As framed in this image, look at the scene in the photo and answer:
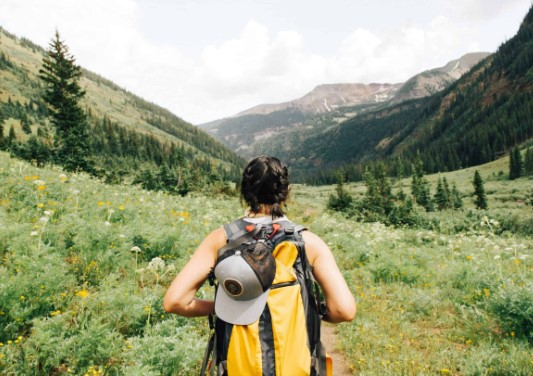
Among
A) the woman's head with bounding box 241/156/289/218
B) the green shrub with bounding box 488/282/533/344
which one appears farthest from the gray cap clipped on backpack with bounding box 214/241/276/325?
the green shrub with bounding box 488/282/533/344

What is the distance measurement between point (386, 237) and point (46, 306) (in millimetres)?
11703

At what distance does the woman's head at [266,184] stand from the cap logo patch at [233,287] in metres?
0.64

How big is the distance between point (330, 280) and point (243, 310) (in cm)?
71

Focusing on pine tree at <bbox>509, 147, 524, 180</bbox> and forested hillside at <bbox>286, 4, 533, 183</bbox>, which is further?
forested hillside at <bbox>286, 4, 533, 183</bbox>

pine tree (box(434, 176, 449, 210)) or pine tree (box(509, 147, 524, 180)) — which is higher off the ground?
pine tree (box(509, 147, 524, 180))

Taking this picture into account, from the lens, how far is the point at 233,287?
216 cm

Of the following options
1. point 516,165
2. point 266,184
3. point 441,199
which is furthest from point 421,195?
point 266,184

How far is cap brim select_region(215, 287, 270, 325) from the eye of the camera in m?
2.15

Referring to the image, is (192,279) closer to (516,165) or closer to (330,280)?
(330,280)

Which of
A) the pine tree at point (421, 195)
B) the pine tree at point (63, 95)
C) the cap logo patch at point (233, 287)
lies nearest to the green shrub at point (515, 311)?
the cap logo patch at point (233, 287)

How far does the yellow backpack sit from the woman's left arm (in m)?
0.08

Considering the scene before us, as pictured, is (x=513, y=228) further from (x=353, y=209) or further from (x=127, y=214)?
(x=127, y=214)

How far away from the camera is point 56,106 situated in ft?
99.8

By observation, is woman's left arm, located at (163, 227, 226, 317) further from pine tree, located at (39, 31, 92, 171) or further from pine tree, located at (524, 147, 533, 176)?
pine tree, located at (524, 147, 533, 176)
